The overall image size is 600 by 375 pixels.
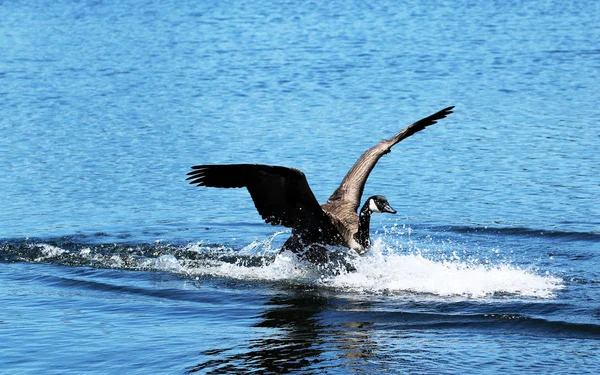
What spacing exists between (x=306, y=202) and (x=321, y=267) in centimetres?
83

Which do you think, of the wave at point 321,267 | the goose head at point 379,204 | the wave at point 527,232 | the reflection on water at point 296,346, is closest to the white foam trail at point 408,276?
the wave at point 321,267

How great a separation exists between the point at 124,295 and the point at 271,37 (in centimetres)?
1957

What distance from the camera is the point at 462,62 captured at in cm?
2302

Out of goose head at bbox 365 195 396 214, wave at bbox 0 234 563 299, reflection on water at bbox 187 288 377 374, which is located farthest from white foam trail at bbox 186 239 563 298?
reflection on water at bbox 187 288 377 374

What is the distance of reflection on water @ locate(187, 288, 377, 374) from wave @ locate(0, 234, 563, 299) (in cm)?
92

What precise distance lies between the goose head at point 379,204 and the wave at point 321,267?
0.44m

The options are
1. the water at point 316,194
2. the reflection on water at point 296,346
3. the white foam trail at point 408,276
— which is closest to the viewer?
the reflection on water at point 296,346

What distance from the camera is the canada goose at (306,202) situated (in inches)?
354

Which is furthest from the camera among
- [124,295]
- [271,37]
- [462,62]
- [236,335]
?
[271,37]

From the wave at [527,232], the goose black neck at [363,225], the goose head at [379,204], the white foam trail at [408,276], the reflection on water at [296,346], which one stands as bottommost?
the reflection on water at [296,346]

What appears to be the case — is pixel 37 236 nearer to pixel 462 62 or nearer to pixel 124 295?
pixel 124 295

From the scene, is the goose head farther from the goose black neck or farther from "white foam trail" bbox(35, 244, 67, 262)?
"white foam trail" bbox(35, 244, 67, 262)

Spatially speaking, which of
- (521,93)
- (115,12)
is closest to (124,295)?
(521,93)

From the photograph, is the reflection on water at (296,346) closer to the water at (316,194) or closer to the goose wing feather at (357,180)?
the water at (316,194)
